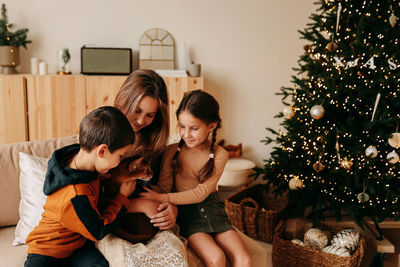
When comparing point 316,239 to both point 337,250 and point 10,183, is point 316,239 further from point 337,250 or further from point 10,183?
point 10,183

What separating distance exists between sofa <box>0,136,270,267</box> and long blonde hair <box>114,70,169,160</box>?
0.47m

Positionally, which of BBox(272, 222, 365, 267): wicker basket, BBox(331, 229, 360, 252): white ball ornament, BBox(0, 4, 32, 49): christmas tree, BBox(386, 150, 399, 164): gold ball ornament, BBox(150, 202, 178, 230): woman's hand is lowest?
BBox(272, 222, 365, 267): wicker basket

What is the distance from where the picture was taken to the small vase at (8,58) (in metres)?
3.18

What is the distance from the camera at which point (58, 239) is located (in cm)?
135

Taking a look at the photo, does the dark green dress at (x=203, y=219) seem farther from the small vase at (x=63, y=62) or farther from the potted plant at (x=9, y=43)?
the potted plant at (x=9, y=43)

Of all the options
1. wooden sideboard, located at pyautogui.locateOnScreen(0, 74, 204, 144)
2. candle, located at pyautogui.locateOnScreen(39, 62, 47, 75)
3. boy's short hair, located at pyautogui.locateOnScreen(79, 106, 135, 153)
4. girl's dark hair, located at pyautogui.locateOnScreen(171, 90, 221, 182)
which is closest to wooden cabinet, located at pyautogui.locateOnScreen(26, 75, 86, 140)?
wooden sideboard, located at pyautogui.locateOnScreen(0, 74, 204, 144)

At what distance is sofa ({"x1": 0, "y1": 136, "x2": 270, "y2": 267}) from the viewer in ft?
5.26

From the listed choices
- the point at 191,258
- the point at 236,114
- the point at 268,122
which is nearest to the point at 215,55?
the point at 236,114

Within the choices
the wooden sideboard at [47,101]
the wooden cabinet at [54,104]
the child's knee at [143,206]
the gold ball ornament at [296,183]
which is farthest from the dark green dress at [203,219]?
the wooden cabinet at [54,104]

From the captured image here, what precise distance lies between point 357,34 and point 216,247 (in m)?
1.70

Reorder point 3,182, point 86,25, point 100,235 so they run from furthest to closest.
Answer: point 86,25, point 3,182, point 100,235

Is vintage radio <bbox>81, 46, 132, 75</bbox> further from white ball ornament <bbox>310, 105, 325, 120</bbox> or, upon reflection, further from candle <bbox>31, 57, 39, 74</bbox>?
white ball ornament <bbox>310, 105, 325, 120</bbox>

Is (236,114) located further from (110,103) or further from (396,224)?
(396,224)

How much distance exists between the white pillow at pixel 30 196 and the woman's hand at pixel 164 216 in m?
0.53
